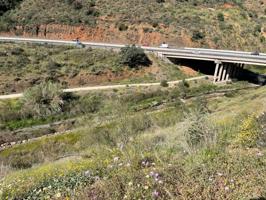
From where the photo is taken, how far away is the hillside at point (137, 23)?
82.4 metres

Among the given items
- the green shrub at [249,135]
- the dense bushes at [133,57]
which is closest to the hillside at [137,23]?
the dense bushes at [133,57]

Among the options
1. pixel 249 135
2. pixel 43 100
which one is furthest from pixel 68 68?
pixel 249 135

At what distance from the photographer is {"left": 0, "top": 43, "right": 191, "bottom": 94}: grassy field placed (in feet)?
200

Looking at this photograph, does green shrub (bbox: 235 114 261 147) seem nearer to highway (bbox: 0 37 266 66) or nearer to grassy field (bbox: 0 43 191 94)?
grassy field (bbox: 0 43 191 94)

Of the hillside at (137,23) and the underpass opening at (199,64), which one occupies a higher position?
the hillside at (137,23)

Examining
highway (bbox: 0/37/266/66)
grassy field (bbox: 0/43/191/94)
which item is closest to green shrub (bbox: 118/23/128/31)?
highway (bbox: 0/37/266/66)

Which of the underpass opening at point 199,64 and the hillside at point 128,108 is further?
the underpass opening at point 199,64

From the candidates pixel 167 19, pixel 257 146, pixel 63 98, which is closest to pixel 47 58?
pixel 63 98

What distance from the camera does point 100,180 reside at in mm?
9445

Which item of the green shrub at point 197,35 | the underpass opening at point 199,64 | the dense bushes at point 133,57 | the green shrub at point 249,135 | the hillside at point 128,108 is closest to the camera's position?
the hillside at point 128,108

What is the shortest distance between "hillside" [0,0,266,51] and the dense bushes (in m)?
12.7

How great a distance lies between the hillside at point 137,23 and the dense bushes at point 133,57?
12.7m

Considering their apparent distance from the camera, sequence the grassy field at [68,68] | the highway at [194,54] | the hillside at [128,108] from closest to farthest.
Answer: the hillside at [128,108], the grassy field at [68,68], the highway at [194,54]

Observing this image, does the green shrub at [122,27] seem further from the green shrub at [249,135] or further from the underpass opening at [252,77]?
the green shrub at [249,135]
